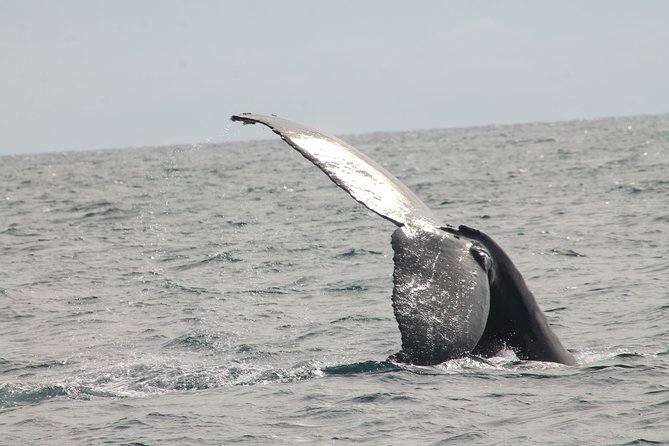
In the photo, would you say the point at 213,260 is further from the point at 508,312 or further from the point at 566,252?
the point at 508,312

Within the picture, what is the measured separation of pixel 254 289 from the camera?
40.2 ft

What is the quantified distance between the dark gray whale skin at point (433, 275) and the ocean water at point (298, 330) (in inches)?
→ 26.4

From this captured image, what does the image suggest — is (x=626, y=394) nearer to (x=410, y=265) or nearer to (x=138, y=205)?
(x=410, y=265)

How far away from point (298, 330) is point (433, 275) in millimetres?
4292

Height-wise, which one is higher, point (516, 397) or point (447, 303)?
point (447, 303)

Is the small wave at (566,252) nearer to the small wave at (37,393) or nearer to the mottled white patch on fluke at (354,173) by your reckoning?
the small wave at (37,393)

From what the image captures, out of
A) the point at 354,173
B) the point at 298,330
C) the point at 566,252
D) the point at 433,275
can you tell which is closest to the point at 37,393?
the point at 298,330

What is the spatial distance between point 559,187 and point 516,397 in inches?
729

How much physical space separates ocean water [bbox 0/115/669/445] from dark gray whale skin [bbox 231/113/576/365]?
26.4 inches

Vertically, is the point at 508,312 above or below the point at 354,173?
below

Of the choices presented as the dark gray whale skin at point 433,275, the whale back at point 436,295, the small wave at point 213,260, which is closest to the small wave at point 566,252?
the small wave at point 213,260

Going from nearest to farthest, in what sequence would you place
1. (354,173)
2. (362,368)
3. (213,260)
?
(354,173)
(362,368)
(213,260)

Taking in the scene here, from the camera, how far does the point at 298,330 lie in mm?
9719

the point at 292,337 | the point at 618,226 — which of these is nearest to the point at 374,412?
the point at 292,337
